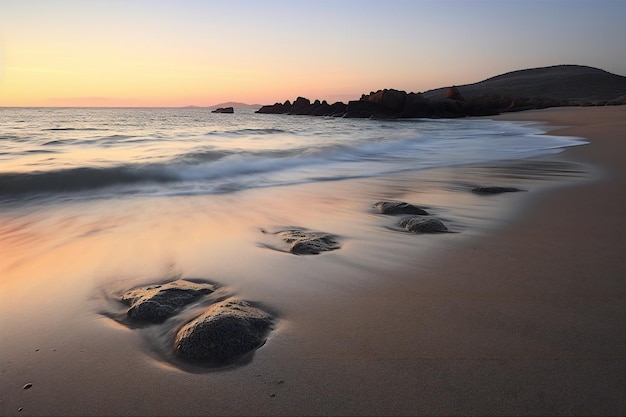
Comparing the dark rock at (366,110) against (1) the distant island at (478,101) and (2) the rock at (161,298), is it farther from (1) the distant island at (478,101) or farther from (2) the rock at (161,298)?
(2) the rock at (161,298)

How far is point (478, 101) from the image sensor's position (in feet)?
138

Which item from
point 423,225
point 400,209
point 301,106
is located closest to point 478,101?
point 301,106

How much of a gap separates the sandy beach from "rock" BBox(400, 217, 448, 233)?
0.40ft

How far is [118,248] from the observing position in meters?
3.14

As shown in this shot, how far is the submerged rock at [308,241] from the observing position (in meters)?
2.93

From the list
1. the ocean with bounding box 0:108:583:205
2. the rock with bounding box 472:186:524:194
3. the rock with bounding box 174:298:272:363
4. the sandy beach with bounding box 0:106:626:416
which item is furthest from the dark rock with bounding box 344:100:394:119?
the rock with bounding box 174:298:272:363

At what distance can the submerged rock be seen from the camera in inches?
115

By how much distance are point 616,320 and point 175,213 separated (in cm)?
356

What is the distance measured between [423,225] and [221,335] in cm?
201

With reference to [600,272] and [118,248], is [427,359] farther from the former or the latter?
[118,248]

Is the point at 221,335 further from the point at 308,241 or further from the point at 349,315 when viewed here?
the point at 308,241

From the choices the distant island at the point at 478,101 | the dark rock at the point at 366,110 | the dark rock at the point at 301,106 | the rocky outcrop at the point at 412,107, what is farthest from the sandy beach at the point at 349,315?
the dark rock at the point at 301,106

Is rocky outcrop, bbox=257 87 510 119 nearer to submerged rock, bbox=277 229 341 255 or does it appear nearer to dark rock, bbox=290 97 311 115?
dark rock, bbox=290 97 311 115

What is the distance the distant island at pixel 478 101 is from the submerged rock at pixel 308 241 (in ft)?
120
